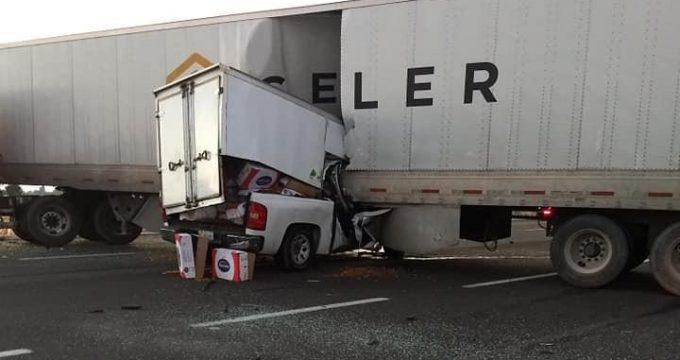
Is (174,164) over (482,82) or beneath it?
beneath

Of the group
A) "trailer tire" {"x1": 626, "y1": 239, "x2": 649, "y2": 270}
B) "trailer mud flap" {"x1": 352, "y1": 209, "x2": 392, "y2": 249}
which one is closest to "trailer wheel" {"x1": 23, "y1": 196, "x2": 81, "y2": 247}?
"trailer mud flap" {"x1": 352, "y1": 209, "x2": 392, "y2": 249}

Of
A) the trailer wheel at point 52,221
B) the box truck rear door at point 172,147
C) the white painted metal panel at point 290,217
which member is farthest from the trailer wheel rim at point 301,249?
the trailer wheel at point 52,221

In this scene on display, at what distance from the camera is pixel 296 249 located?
30.6 feet

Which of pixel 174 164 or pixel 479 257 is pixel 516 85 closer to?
pixel 479 257

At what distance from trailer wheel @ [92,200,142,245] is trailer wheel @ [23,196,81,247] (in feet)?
1.18

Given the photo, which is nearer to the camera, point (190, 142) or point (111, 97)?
point (190, 142)

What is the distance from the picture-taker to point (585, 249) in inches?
330

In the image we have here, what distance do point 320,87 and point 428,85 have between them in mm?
2383

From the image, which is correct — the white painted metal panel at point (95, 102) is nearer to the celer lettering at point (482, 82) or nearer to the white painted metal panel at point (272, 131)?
the white painted metal panel at point (272, 131)

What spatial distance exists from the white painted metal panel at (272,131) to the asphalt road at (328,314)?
160 centimetres

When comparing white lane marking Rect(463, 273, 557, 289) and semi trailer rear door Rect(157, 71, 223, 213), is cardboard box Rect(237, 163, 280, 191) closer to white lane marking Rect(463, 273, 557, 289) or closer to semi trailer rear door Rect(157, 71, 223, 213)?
semi trailer rear door Rect(157, 71, 223, 213)

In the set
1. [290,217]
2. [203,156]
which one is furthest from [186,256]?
[290,217]

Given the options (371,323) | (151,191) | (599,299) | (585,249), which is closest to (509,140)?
(585,249)

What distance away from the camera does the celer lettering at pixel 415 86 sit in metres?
9.05
